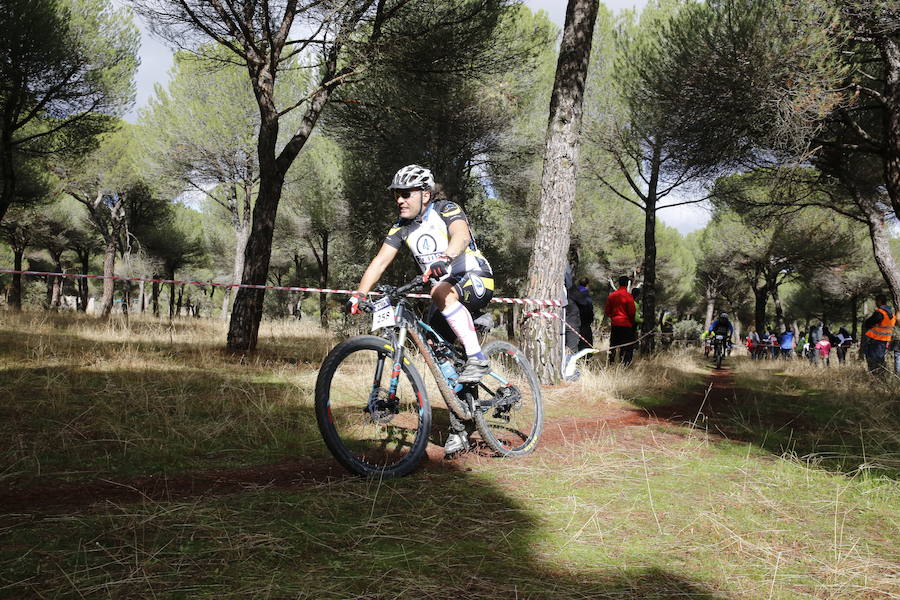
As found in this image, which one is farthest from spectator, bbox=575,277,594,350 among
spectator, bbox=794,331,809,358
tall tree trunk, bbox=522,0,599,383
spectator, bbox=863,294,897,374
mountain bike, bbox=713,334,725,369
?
spectator, bbox=794,331,809,358

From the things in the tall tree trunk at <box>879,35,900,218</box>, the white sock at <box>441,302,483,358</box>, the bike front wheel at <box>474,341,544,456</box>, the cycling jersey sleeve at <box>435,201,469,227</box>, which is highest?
the tall tree trunk at <box>879,35,900,218</box>

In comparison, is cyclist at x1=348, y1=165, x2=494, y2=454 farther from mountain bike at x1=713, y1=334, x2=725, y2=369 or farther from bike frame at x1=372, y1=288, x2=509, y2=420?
mountain bike at x1=713, y1=334, x2=725, y2=369

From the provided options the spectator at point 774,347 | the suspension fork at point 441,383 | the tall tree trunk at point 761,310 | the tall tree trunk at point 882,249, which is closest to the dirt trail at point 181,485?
the suspension fork at point 441,383

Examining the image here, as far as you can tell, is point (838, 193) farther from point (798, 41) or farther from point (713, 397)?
point (713, 397)

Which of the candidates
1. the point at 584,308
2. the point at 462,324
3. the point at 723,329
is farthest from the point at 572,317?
the point at 723,329

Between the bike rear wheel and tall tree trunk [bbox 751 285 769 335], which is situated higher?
tall tree trunk [bbox 751 285 769 335]

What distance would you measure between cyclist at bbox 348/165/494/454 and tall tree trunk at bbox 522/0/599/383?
3.31 m

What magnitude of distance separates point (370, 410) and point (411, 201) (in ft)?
4.40

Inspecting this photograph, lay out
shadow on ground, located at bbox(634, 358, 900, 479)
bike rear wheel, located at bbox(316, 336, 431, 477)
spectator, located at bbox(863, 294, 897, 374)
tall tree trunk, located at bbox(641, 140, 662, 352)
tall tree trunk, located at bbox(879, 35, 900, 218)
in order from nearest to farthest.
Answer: bike rear wheel, located at bbox(316, 336, 431, 477) < shadow on ground, located at bbox(634, 358, 900, 479) < tall tree trunk, located at bbox(879, 35, 900, 218) < spectator, located at bbox(863, 294, 897, 374) < tall tree trunk, located at bbox(641, 140, 662, 352)

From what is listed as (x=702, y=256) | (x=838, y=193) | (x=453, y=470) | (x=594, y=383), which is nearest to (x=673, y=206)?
(x=838, y=193)

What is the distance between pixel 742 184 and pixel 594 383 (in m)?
11.0

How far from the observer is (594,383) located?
6.42 metres

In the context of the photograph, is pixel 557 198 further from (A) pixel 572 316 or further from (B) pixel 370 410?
(B) pixel 370 410

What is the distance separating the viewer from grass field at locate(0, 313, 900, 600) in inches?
69.7
